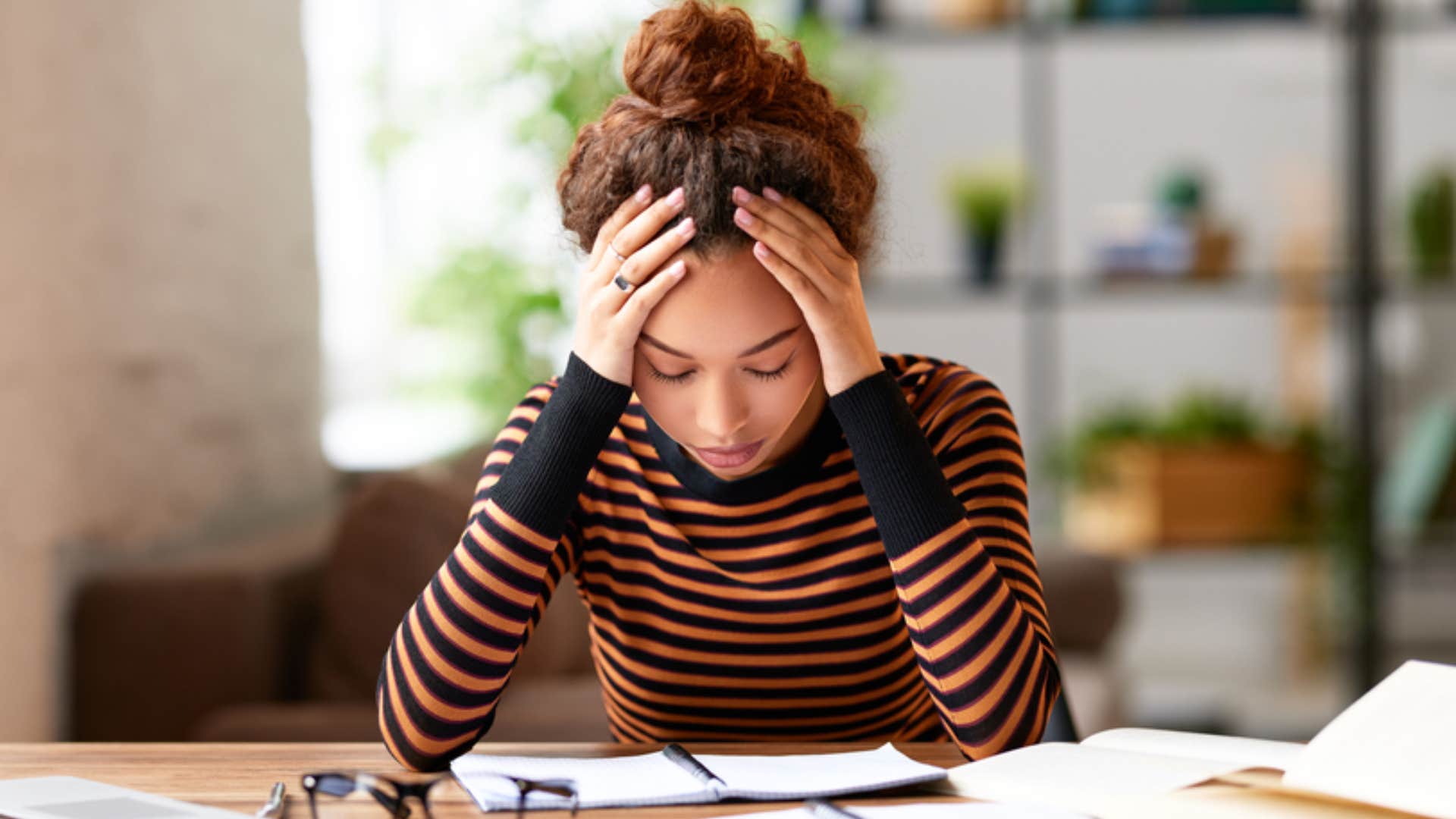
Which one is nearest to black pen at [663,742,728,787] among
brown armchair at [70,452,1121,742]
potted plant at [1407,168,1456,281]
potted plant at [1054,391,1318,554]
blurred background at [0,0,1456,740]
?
brown armchair at [70,452,1121,742]

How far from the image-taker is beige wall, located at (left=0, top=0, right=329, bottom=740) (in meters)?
1.82

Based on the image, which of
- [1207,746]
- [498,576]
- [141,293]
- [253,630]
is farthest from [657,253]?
[141,293]

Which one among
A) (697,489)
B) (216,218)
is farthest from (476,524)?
(216,218)

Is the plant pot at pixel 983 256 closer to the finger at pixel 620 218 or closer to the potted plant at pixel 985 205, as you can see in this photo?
the potted plant at pixel 985 205

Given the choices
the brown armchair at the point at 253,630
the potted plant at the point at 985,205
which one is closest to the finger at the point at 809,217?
the brown armchair at the point at 253,630

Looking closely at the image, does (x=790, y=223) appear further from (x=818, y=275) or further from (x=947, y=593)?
(x=947, y=593)

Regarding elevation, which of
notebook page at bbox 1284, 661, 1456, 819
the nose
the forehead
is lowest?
notebook page at bbox 1284, 661, 1456, 819

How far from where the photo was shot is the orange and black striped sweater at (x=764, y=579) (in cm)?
105

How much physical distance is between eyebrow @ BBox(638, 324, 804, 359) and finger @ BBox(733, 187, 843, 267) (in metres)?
0.06

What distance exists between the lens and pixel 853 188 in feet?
3.61

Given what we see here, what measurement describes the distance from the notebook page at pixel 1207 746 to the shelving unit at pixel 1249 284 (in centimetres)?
265

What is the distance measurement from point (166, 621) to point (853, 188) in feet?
4.19

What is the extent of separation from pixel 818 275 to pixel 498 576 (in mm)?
328

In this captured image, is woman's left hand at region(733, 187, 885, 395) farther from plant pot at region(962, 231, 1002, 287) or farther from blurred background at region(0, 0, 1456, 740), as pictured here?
plant pot at region(962, 231, 1002, 287)
